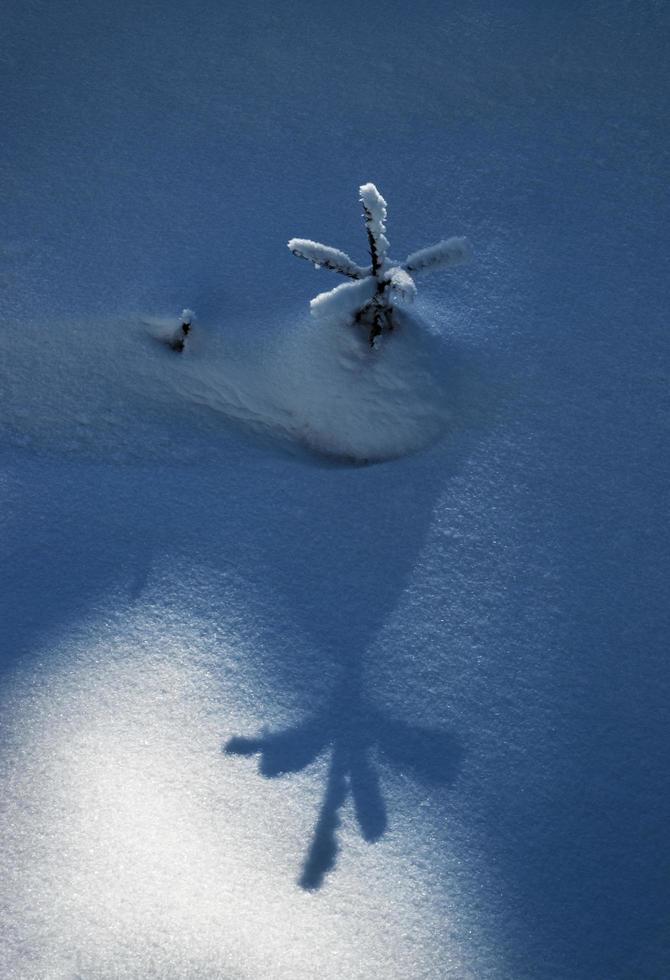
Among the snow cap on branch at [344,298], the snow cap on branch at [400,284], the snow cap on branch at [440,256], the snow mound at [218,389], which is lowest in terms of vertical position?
the snow mound at [218,389]

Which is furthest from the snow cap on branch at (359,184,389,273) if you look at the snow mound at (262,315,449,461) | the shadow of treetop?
the shadow of treetop

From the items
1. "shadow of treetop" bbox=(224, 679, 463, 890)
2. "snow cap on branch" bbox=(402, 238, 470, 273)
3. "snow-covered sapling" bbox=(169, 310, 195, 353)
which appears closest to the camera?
Result: "shadow of treetop" bbox=(224, 679, 463, 890)

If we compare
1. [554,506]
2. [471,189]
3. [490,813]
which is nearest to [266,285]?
[471,189]

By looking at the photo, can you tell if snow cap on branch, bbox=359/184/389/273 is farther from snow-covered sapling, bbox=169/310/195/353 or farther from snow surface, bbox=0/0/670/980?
snow-covered sapling, bbox=169/310/195/353

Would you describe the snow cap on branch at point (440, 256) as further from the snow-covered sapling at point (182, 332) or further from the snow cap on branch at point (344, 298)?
the snow-covered sapling at point (182, 332)

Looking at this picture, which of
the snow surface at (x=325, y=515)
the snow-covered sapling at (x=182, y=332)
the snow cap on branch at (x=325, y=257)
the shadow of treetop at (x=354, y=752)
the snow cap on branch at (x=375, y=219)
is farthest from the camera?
the snow-covered sapling at (x=182, y=332)

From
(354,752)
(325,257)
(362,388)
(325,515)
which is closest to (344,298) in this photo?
(325,257)

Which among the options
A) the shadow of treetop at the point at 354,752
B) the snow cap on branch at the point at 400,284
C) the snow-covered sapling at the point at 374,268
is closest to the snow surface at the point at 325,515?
the shadow of treetop at the point at 354,752
